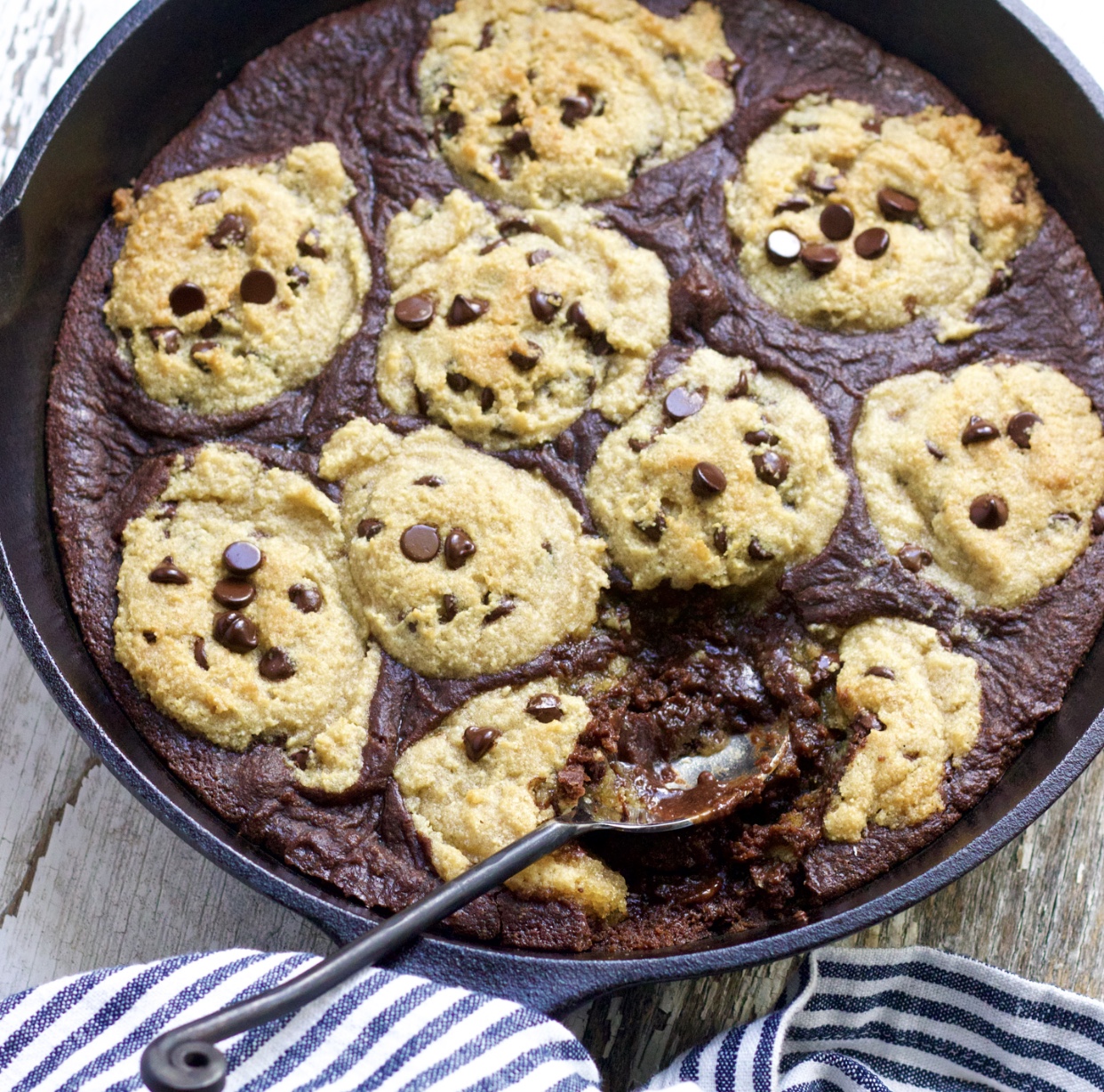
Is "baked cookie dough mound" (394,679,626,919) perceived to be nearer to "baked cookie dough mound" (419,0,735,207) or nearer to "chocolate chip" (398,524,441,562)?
"chocolate chip" (398,524,441,562)

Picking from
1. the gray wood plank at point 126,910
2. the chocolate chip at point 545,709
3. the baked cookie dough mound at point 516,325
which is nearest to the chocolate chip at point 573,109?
the baked cookie dough mound at point 516,325

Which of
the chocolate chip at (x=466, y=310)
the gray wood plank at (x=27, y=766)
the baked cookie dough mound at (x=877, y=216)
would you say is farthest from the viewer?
Result: the gray wood plank at (x=27, y=766)

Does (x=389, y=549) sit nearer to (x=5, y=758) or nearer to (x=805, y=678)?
(x=805, y=678)

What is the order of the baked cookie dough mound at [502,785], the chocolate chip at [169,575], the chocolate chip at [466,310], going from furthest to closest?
1. the chocolate chip at [466,310]
2. the chocolate chip at [169,575]
3. the baked cookie dough mound at [502,785]

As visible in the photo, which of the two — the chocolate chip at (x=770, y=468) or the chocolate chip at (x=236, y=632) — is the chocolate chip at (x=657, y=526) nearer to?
the chocolate chip at (x=770, y=468)

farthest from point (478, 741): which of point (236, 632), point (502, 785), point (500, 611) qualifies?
point (236, 632)

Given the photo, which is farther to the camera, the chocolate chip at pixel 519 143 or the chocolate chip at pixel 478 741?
the chocolate chip at pixel 519 143

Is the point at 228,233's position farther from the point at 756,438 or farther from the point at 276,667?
the point at 756,438
